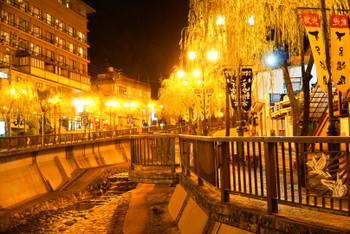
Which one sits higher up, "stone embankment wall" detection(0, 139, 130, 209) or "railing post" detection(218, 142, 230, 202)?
"railing post" detection(218, 142, 230, 202)

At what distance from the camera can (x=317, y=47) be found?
706cm

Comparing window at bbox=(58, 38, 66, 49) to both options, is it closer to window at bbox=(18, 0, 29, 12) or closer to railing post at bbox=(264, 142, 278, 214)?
window at bbox=(18, 0, 29, 12)

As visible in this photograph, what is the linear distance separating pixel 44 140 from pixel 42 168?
2.43 metres

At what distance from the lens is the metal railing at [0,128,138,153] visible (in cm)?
2159

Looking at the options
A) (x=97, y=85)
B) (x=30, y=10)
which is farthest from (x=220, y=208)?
(x=97, y=85)

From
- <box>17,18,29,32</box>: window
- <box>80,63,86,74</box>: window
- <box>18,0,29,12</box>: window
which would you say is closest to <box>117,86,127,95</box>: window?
<box>80,63,86,74</box>: window

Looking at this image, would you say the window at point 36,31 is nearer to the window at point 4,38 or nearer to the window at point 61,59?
the window at point 4,38

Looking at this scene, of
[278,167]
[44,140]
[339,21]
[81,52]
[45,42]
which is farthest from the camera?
[81,52]

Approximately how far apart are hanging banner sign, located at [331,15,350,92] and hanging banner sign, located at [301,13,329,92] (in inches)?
14.9

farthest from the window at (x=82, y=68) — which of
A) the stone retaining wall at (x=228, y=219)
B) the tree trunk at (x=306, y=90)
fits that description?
the stone retaining wall at (x=228, y=219)

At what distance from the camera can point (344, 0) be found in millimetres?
8633

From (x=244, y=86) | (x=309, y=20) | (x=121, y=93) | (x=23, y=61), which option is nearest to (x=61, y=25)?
(x=23, y=61)

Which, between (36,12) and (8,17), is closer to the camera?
(8,17)

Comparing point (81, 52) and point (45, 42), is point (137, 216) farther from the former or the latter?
point (81, 52)
